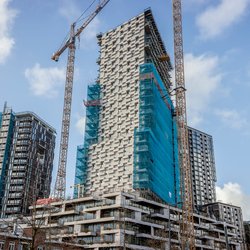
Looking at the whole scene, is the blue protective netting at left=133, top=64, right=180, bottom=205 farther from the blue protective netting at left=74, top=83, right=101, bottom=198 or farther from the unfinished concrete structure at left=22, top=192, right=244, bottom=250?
the blue protective netting at left=74, top=83, right=101, bottom=198

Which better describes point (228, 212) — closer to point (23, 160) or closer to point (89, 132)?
point (89, 132)

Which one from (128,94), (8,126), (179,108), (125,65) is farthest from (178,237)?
(8,126)

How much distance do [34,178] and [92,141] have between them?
1614 inches

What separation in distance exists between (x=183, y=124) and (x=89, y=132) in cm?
4163

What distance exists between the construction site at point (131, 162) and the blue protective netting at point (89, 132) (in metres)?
0.37

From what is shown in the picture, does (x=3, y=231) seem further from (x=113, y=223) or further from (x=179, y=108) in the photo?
(x=179, y=108)

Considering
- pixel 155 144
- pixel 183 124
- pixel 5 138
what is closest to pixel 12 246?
pixel 183 124

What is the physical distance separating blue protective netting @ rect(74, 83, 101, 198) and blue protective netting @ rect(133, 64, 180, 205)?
20.2 m

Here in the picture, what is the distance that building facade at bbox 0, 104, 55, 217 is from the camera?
507ft

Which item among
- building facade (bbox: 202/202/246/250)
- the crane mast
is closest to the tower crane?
the crane mast

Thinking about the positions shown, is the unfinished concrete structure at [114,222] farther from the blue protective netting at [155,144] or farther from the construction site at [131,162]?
the blue protective netting at [155,144]

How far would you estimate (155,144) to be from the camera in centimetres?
12338

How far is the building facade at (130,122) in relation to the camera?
121 meters

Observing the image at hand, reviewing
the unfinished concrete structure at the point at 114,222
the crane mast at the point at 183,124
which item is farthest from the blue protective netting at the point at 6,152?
the crane mast at the point at 183,124
